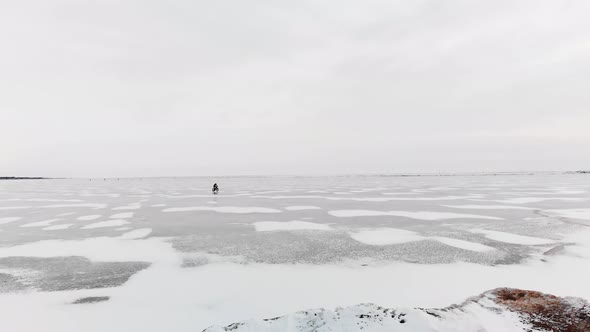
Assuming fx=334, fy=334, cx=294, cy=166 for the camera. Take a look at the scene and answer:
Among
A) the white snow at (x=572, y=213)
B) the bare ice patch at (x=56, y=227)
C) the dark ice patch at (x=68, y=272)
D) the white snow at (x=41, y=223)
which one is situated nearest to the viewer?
the dark ice patch at (x=68, y=272)

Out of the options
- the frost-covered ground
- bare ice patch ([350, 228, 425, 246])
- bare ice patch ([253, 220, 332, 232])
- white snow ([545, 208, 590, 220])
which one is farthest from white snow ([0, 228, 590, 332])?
white snow ([545, 208, 590, 220])

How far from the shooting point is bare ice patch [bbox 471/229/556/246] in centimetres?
789

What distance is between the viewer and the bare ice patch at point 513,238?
25.9ft

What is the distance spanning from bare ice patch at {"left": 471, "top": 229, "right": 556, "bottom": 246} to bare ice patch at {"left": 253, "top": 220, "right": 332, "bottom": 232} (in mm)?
4280

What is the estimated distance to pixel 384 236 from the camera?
28.9ft

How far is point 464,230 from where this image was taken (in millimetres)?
9500

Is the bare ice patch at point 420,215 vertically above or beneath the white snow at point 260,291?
beneath

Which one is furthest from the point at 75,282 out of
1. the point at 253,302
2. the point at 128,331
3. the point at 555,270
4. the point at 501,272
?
the point at 555,270

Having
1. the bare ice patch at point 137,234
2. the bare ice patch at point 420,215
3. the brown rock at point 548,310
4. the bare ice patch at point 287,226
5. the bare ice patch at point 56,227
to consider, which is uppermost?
the brown rock at point 548,310

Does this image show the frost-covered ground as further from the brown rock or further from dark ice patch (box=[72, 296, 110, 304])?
the brown rock

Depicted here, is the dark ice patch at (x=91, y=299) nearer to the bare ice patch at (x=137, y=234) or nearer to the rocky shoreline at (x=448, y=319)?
the rocky shoreline at (x=448, y=319)

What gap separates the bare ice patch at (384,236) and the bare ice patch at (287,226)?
1.25 meters

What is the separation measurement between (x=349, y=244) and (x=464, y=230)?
3874mm

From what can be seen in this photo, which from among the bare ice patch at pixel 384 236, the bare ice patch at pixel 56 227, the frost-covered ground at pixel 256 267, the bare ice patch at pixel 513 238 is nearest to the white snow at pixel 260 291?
the frost-covered ground at pixel 256 267
